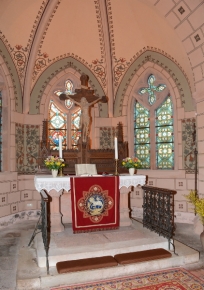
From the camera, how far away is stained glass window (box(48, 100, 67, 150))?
33.2 ft

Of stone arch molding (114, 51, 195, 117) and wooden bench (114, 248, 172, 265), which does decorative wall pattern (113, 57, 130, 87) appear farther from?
wooden bench (114, 248, 172, 265)

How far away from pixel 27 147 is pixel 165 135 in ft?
15.1

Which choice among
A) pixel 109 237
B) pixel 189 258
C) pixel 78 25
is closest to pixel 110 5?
pixel 78 25

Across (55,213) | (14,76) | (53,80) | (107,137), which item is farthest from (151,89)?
(55,213)

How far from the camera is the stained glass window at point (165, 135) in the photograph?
31.2ft

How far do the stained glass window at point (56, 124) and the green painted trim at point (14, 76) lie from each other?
1.18 metres

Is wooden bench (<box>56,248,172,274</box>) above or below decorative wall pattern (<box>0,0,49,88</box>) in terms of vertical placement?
below

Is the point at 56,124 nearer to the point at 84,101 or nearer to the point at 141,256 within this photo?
the point at 84,101

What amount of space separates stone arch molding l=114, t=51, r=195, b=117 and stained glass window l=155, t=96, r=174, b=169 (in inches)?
25.2

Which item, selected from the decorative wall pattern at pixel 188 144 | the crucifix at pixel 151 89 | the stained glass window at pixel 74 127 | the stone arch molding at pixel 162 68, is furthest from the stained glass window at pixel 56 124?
the decorative wall pattern at pixel 188 144

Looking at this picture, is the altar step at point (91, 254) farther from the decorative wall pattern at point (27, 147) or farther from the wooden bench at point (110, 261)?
the decorative wall pattern at point (27, 147)

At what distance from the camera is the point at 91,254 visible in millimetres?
5199

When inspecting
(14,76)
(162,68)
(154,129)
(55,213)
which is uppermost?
(162,68)

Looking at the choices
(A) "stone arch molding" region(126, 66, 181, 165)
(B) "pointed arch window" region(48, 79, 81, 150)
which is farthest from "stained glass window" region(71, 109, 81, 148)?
(A) "stone arch molding" region(126, 66, 181, 165)
